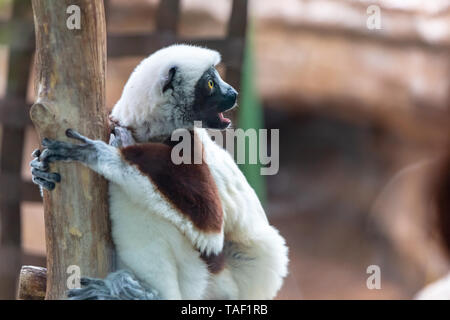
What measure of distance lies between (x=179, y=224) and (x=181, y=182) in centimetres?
8

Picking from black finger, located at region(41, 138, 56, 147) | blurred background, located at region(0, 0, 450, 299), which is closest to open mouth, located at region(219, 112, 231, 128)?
black finger, located at region(41, 138, 56, 147)

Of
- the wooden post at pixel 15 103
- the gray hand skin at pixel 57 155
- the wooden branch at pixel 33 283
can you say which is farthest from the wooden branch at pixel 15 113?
the gray hand skin at pixel 57 155

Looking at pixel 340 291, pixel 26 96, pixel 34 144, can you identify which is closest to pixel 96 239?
pixel 34 144

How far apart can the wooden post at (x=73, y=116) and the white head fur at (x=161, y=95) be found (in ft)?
0.27

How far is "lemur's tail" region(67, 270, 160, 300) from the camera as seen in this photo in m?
0.96

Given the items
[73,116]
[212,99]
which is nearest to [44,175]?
[73,116]

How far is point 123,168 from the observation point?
3.09ft

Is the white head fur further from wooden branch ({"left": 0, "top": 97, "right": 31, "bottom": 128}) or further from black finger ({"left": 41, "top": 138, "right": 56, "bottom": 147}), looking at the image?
wooden branch ({"left": 0, "top": 97, "right": 31, "bottom": 128})

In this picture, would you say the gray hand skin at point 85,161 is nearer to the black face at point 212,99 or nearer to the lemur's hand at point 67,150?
the lemur's hand at point 67,150

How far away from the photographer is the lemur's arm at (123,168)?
3.06 feet

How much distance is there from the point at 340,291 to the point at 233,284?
104 cm

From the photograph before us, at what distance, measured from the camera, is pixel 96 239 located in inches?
38.6

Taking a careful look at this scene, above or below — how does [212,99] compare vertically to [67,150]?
above

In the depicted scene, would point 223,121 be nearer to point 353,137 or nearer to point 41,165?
point 41,165
